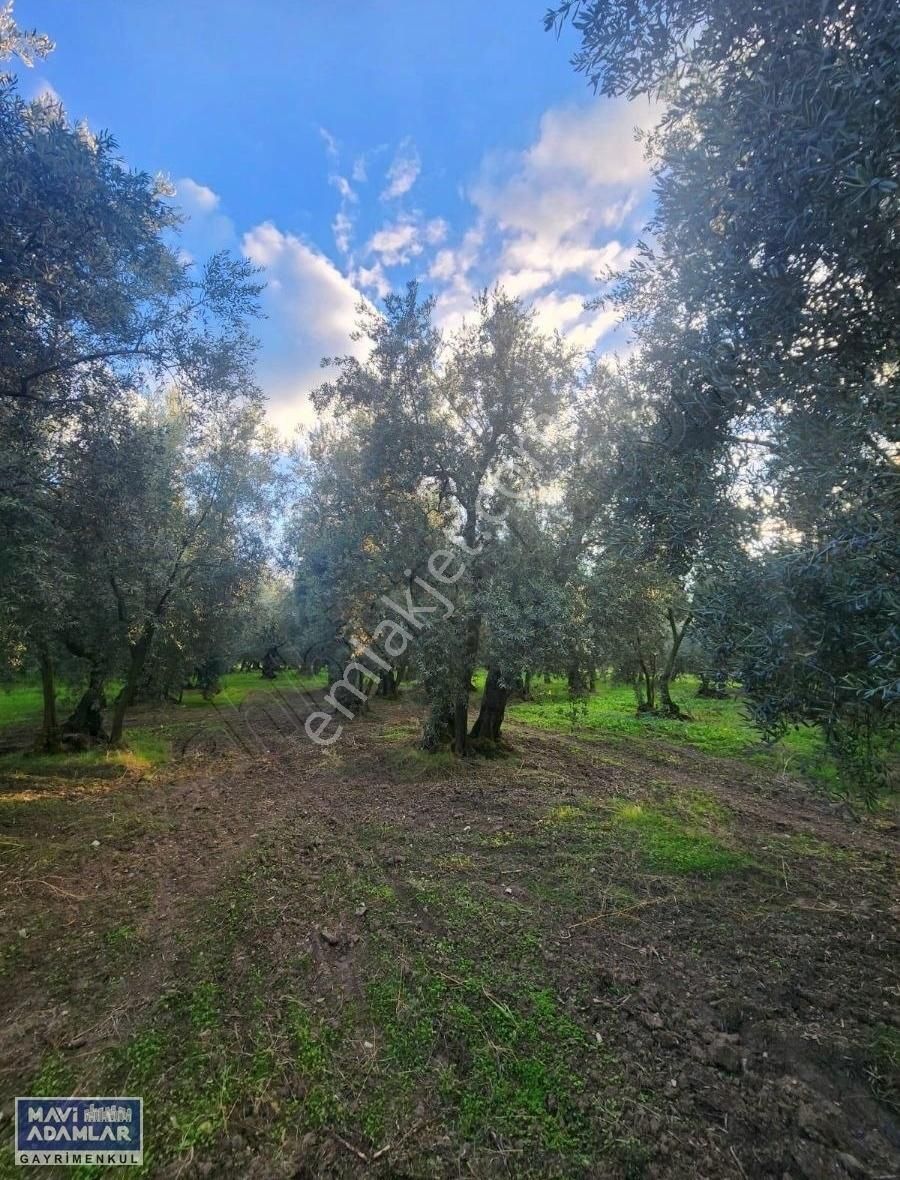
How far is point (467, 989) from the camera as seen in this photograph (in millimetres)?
5238

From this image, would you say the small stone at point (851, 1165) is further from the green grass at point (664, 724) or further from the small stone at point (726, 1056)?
the green grass at point (664, 724)

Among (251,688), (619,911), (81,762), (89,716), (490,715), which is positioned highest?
(490,715)

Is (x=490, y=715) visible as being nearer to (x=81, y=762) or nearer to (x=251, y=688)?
(x=81, y=762)

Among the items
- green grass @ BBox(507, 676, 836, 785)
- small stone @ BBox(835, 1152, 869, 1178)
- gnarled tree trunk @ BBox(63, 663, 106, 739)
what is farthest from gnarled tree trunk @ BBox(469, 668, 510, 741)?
gnarled tree trunk @ BBox(63, 663, 106, 739)

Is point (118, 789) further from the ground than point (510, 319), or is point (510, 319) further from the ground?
point (510, 319)

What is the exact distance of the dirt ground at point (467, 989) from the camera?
145 inches

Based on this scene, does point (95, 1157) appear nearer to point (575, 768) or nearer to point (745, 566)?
point (745, 566)

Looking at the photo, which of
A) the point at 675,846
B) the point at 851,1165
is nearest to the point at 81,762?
the point at 675,846

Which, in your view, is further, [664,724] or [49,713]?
[664,724]

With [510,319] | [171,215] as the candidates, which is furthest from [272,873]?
[510,319]

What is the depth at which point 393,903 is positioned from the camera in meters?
7.06

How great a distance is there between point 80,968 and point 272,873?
2738mm

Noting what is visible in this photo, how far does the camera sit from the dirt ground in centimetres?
368

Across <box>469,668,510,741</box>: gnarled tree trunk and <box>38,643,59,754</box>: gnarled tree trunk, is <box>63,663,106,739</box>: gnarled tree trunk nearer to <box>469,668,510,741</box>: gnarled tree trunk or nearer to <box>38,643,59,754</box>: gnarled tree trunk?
<box>38,643,59,754</box>: gnarled tree trunk
